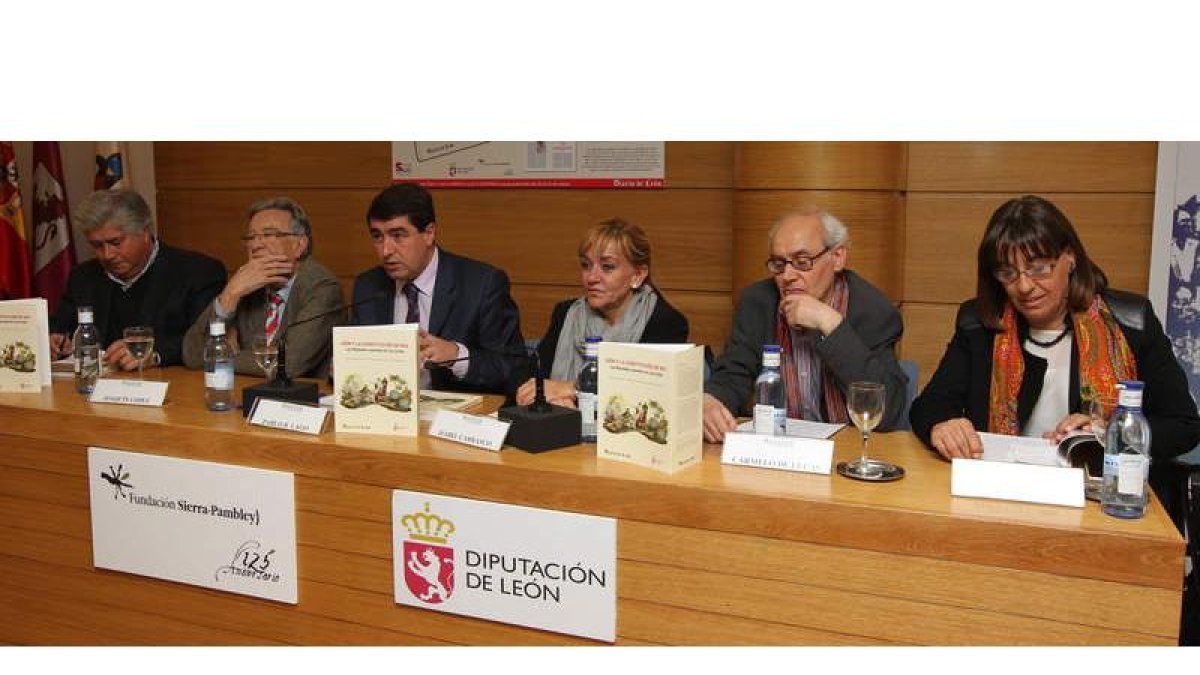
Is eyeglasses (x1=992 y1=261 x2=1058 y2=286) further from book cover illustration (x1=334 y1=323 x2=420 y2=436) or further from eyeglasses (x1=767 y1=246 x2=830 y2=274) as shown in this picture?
book cover illustration (x1=334 y1=323 x2=420 y2=436)

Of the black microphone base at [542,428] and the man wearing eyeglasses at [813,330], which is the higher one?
the man wearing eyeglasses at [813,330]

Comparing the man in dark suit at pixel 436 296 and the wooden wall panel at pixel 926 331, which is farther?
the wooden wall panel at pixel 926 331

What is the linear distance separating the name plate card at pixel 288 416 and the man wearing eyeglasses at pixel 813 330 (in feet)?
3.07

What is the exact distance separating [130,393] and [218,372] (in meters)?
0.27

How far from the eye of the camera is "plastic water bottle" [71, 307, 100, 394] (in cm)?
277

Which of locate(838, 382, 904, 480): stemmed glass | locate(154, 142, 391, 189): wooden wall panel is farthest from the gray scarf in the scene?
locate(154, 142, 391, 189): wooden wall panel

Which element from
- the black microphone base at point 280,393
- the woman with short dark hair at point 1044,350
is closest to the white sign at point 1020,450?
the woman with short dark hair at point 1044,350

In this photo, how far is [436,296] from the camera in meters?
3.11

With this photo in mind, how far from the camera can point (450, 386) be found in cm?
309

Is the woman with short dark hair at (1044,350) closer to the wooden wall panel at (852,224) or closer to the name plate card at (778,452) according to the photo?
the name plate card at (778,452)

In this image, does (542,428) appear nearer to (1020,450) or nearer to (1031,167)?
(1020,450)

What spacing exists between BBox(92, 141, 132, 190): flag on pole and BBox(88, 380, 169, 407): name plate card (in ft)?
8.77

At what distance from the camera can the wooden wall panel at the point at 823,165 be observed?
3.66 metres

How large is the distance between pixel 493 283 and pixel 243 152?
2.47 meters
